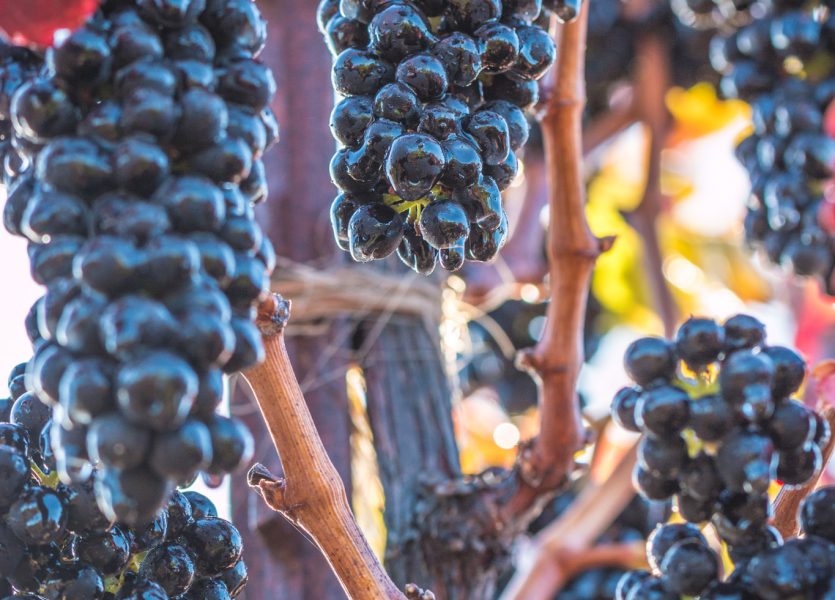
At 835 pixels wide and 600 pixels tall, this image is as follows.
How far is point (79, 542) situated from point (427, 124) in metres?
0.32

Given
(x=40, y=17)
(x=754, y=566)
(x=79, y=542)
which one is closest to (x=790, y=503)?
(x=754, y=566)

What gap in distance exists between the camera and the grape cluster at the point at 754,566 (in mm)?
679

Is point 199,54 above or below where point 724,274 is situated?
above

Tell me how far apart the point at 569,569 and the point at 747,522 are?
2.17 ft

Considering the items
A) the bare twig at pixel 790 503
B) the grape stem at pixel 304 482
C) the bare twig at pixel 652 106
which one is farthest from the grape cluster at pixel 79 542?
the bare twig at pixel 652 106

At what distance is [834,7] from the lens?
50.3 inches

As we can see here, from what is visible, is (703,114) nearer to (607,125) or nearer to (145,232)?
(607,125)

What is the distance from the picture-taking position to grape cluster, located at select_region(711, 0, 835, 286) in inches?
50.4

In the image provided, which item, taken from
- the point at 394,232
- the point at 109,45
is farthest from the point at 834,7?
the point at 109,45

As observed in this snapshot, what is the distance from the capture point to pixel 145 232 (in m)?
0.54

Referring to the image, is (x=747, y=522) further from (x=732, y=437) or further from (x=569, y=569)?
(x=569, y=569)

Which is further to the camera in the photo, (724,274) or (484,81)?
(724,274)

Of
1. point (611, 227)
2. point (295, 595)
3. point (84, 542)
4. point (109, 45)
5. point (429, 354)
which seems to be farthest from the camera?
point (611, 227)

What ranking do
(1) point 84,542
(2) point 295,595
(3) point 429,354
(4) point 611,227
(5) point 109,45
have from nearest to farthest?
1. (5) point 109,45
2. (1) point 84,542
3. (2) point 295,595
4. (3) point 429,354
5. (4) point 611,227
